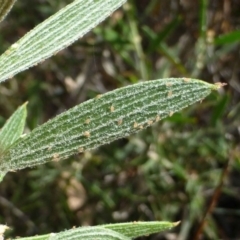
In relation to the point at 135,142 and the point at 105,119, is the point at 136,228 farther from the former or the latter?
the point at 135,142

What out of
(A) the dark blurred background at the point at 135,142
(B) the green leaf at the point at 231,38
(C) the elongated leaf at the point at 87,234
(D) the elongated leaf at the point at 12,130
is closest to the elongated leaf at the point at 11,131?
(D) the elongated leaf at the point at 12,130

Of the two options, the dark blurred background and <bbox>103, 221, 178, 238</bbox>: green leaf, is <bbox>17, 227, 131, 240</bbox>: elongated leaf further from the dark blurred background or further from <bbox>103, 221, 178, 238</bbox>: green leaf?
the dark blurred background

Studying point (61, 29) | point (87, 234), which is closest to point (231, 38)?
point (61, 29)

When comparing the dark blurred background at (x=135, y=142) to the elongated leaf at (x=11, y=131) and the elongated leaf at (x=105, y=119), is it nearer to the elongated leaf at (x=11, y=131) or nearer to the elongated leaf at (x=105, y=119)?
the elongated leaf at (x=11, y=131)

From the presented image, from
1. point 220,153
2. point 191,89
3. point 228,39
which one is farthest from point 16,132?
point 220,153

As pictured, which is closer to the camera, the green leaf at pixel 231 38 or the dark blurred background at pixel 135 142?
the green leaf at pixel 231 38

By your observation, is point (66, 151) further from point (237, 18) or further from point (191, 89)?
point (237, 18)
